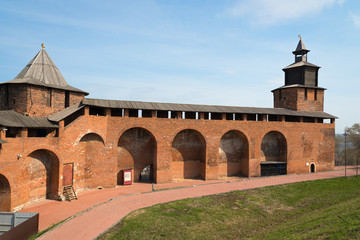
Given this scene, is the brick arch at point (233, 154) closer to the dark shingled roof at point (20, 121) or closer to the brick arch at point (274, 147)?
the brick arch at point (274, 147)

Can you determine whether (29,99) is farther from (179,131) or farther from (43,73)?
(179,131)

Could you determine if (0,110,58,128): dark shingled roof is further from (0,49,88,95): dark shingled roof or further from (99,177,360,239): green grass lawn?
(99,177,360,239): green grass lawn

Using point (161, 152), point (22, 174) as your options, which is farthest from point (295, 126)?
point (22, 174)

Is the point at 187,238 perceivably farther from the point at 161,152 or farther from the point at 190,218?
the point at 161,152

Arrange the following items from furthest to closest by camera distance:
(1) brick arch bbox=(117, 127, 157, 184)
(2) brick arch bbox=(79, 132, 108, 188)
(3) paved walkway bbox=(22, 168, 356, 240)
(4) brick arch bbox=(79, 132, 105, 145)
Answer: (1) brick arch bbox=(117, 127, 157, 184) → (2) brick arch bbox=(79, 132, 108, 188) → (4) brick arch bbox=(79, 132, 105, 145) → (3) paved walkway bbox=(22, 168, 356, 240)

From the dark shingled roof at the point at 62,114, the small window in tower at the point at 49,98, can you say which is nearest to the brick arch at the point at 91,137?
the dark shingled roof at the point at 62,114

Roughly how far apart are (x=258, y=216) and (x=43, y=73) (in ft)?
61.7

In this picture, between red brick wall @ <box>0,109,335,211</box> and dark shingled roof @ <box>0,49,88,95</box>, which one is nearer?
red brick wall @ <box>0,109,335,211</box>

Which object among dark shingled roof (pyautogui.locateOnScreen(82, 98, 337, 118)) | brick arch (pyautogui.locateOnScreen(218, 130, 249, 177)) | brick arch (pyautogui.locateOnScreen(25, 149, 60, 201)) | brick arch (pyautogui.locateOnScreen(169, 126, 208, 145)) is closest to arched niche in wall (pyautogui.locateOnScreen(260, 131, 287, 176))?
brick arch (pyautogui.locateOnScreen(218, 130, 249, 177))

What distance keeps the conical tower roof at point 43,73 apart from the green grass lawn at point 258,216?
12.1 m

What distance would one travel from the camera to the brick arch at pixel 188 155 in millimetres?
22219

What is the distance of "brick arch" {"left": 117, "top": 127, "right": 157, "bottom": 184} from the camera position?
2041cm

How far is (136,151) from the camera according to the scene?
825 inches

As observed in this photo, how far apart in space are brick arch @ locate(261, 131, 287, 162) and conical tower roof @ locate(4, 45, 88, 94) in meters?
19.1
